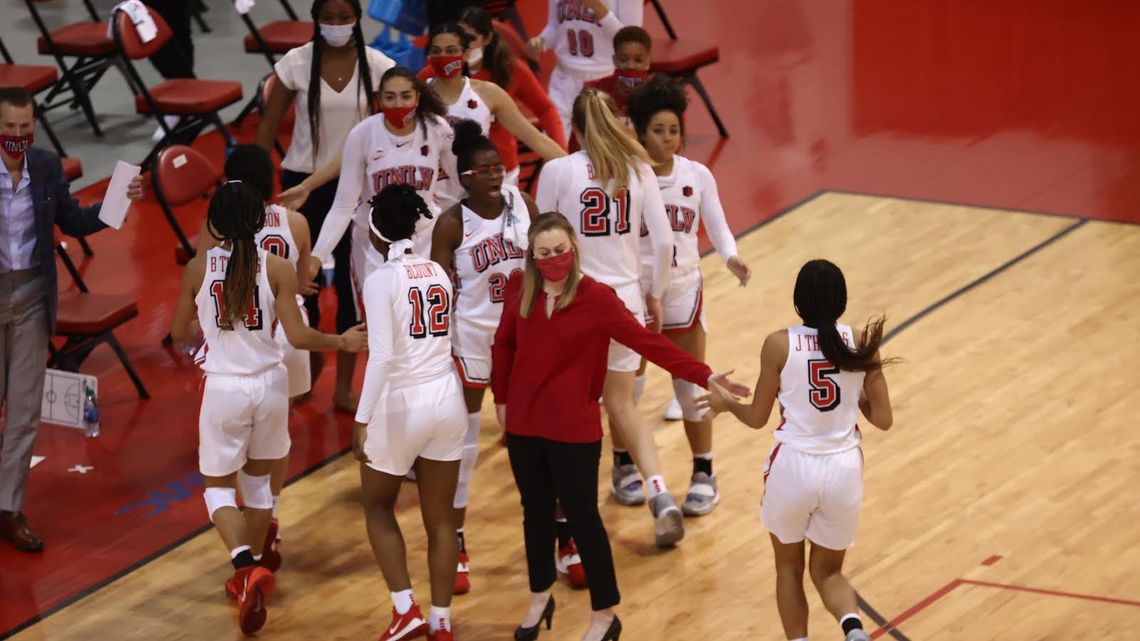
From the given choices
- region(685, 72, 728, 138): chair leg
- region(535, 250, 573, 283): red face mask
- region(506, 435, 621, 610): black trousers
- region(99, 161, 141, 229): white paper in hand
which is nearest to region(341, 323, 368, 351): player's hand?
region(506, 435, 621, 610): black trousers

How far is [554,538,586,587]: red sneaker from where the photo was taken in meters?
6.79

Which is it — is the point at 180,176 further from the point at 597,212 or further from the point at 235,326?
the point at 597,212

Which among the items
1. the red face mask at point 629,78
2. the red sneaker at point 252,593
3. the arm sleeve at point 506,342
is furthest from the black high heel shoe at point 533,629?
the red face mask at point 629,78

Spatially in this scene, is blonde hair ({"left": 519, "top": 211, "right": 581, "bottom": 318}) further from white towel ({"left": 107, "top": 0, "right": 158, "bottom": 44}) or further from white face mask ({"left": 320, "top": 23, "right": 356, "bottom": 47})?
white towel ({"left": 107, "top": 0, "right": 158, "bottom": 44})

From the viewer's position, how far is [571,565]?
6.80 meters

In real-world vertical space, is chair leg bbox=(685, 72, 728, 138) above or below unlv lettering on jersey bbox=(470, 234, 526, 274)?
below

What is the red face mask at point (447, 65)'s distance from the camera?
7648mm

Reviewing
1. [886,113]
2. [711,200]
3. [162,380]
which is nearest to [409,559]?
[711,200]

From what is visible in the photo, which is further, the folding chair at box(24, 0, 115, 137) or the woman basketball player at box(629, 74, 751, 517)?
the folding chair at box(24, 0, 115, 137)

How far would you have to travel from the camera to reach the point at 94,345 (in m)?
8.83

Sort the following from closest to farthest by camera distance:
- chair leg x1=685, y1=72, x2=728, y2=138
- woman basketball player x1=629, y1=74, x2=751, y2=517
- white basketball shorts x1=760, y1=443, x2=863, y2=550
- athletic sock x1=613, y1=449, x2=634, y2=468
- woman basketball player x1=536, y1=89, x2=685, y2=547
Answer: white basketball shorts x1=760, y1=443, x2=863, y2=550 → woman basketball player x1=536, y1=89, x2=685, y2=547 → woman basketball player x1=629, y1=74, x2=751, y2=517 → athletic sock x1=613, y1=449, x2=634, y2=468 → chair leg x1=685, y1=72, x2=728, y2=138

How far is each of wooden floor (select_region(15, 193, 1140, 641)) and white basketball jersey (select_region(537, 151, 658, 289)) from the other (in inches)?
46.5

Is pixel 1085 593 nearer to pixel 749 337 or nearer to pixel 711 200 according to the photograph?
pixel 711 200

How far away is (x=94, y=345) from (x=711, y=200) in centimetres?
351
